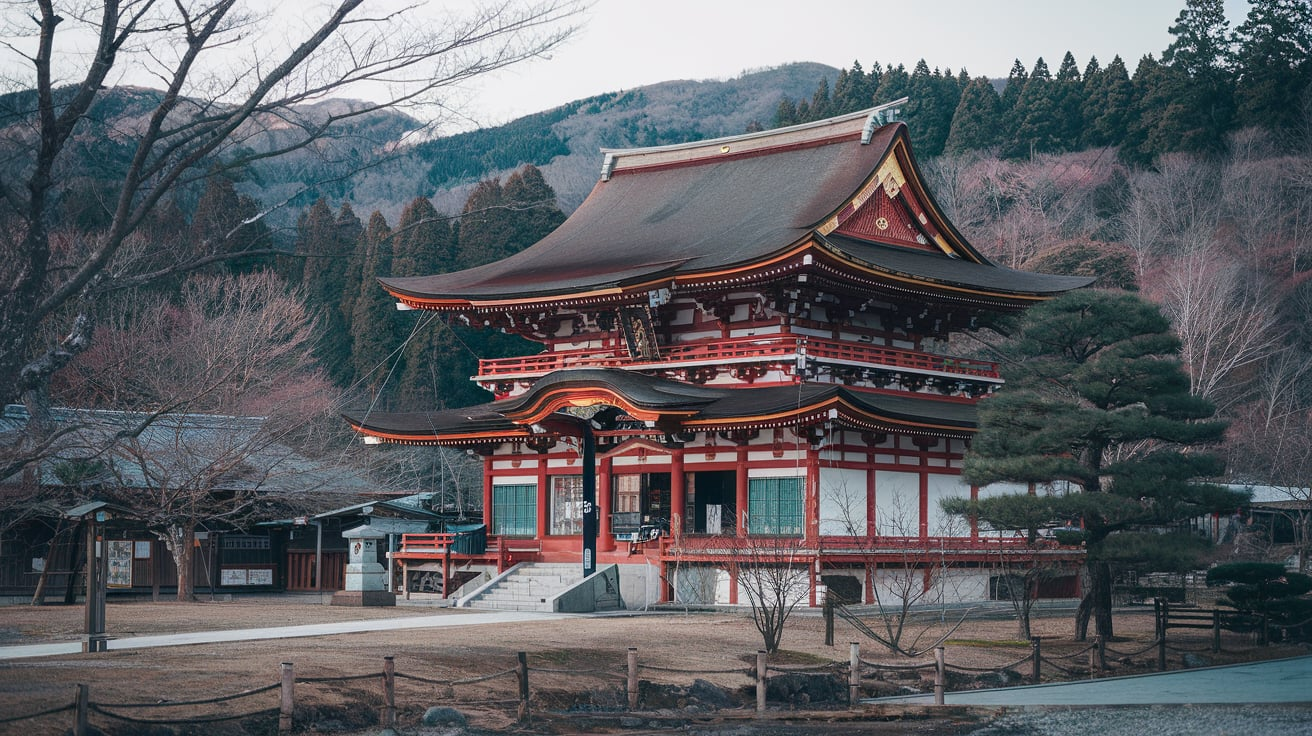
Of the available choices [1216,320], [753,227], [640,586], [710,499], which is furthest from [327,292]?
[640,586]

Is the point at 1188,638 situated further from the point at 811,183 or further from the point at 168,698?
the point at 168,698

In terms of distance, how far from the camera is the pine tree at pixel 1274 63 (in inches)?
2849

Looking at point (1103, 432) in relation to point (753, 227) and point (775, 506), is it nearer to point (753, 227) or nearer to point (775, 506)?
point (775, 506)

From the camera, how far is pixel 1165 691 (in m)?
20.3

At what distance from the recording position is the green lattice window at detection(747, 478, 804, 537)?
106 feet

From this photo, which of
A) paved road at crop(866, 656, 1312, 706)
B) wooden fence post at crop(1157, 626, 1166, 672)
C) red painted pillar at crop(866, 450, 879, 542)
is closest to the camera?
paved road at crop(866, 656, 1312, 706)

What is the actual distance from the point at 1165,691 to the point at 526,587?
16463 millimetres

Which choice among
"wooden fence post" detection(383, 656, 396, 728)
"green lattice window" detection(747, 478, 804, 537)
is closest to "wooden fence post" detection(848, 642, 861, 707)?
"wooden fence post" detection(383, 656, 396, 728)

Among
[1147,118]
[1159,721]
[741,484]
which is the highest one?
[1147,118]

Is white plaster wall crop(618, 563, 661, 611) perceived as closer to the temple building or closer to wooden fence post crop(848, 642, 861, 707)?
the temple building

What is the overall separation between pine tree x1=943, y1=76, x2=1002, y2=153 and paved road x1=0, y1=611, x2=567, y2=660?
57.5 meters

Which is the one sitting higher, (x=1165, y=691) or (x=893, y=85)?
(x=893, y=85)

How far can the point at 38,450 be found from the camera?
1594 centimetres

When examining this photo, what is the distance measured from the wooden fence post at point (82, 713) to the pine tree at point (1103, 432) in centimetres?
1727
